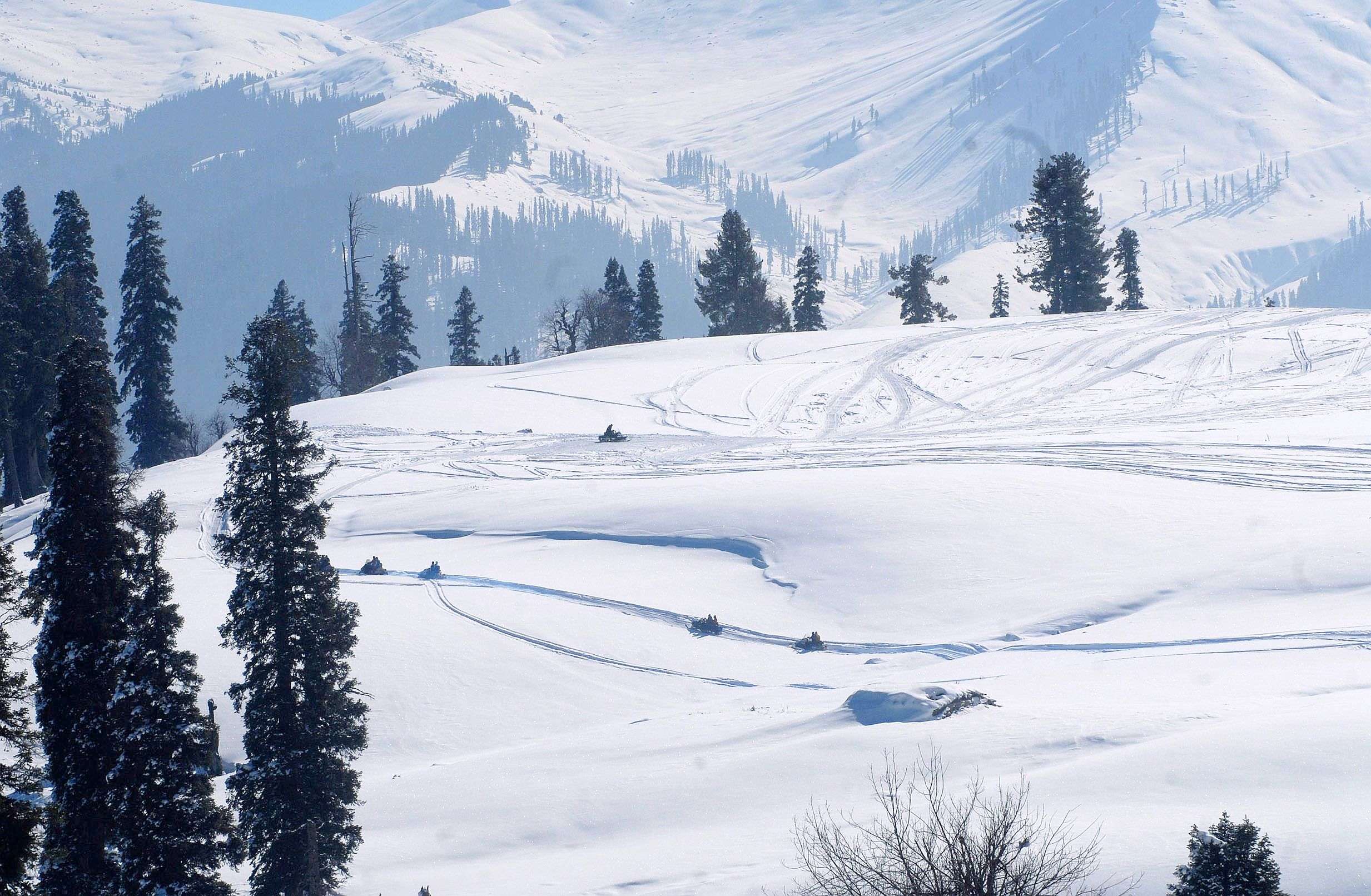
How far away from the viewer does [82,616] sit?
Result: 16875 mm

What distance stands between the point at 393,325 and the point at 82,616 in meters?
61.9

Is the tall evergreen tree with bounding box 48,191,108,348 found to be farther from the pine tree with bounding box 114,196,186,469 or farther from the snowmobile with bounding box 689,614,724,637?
the snowmobile with bounding box 689,614,724,637

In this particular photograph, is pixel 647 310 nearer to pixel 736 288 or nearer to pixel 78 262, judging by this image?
pixel 736 288

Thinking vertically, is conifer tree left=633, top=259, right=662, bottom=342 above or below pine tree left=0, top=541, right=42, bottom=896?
above

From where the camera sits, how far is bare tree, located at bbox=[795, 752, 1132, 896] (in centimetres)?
1056

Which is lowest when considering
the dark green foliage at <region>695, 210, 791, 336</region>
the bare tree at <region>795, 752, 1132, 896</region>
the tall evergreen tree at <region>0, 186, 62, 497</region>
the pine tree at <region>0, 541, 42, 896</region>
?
the bare tree at <region>795, 752, 1132, 896</region>

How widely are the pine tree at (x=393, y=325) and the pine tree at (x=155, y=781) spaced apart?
58.2 meters

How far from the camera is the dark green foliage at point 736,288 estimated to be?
77438 millimetres

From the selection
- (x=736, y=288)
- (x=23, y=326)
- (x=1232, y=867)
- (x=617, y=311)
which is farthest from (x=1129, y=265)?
(x=1232, y=867)

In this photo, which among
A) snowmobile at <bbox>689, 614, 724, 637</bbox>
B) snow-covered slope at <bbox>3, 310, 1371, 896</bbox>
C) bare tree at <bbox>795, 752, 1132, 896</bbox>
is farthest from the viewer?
snowmobile at <bbox>689, 614, 724, 637</bbox>

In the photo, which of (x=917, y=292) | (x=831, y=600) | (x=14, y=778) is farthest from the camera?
(x=917, y=292)

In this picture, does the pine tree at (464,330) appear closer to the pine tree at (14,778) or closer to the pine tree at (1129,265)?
the pine tree at (1129,265)

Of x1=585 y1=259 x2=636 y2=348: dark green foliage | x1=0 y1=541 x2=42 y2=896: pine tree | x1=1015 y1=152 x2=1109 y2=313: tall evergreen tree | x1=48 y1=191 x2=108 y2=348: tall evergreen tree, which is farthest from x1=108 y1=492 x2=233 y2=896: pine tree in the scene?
x1=585 y1=259 x2=636 y2=348: dark green foliage

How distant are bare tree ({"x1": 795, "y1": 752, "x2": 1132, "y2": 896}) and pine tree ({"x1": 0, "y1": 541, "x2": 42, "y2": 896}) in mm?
6596
